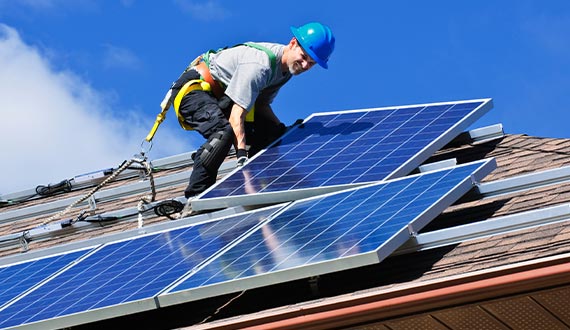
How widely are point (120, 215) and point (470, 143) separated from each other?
11.6 feet

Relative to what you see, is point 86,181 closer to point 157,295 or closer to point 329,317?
point 157,295

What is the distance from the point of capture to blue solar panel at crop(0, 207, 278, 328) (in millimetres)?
9484

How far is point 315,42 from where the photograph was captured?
11.8 m

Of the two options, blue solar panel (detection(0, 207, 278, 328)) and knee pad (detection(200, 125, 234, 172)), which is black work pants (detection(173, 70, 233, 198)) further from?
blue solar panel (detection(0, 207, 278, 328))

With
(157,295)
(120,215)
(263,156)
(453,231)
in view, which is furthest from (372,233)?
(120,215)

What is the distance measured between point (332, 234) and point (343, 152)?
2.42m

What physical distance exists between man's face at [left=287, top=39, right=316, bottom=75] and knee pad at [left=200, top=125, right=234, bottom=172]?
84cm

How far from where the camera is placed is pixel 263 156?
39.2 ft

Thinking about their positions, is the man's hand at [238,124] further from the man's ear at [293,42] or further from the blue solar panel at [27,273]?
the blue solar panel at [27,273]

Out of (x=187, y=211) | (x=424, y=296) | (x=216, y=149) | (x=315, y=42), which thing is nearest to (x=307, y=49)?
(x=315, y=42)

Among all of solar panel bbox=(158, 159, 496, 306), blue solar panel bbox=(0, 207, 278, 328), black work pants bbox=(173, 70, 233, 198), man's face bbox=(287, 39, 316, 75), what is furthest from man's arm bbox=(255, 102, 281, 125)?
solar panel bbox=(158, 159, 496, 306)

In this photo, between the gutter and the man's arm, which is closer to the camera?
the gutter

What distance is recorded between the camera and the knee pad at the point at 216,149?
1172 cm

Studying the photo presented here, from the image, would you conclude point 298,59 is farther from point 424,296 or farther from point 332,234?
point 424,296
